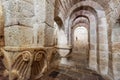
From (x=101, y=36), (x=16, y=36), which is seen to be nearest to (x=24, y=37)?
(x=16, y=36)

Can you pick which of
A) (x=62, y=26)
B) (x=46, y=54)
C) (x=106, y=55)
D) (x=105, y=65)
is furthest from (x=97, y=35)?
(x=46, y=54)

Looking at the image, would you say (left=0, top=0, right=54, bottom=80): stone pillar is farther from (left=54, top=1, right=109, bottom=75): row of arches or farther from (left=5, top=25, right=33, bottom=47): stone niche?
(left=54, top=1, right=109, bottom=75): row of arches

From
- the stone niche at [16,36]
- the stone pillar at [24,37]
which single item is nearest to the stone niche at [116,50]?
the stone pillar at [24,37]

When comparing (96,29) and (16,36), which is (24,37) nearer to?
(16,36)

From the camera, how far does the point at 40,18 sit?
1.09 meters

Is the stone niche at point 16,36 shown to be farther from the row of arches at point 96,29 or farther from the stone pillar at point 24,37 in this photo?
the row of arches at point 96,29

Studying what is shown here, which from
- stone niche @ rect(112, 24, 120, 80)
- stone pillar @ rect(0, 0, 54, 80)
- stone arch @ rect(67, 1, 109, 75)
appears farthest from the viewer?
stone arch @ rect(67, 1, 109, 75)

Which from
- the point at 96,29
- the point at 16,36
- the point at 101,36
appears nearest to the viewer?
the point at 16,36

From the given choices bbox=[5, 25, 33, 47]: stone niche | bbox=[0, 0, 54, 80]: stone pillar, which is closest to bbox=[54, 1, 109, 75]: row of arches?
bbox=[0, 0, 54, 80]: stone pillar

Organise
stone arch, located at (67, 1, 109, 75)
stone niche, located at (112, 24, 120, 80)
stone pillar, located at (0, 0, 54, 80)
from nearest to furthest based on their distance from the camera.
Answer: stone pillar, located at (0, 0, 54, 80) → stone niche, located at (112, 24, 120, 80) → stone arch, located at (67, 1, 109, 75)

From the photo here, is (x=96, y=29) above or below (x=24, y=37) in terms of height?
above

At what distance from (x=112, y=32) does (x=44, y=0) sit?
68.5 inches

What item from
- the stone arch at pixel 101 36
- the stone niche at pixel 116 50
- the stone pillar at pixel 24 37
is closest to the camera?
the stone pillar at pixel 24 37

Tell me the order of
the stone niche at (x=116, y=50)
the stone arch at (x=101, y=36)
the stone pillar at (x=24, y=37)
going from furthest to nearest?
1. the stone arch at (x=101, y=36)
2. the stone niche at (x=116, y=50)
3. the stone pillar at (x=24, y=37)
